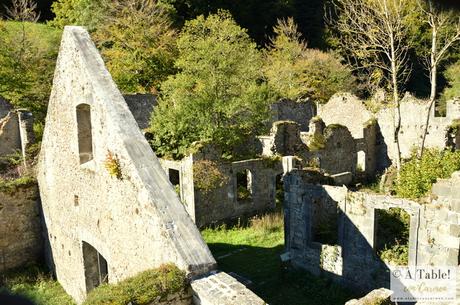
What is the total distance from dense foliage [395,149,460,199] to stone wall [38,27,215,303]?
864cm

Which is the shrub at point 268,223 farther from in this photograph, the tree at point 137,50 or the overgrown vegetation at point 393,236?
the tree at point 137,50

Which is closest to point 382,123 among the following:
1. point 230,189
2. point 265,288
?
point 230,189

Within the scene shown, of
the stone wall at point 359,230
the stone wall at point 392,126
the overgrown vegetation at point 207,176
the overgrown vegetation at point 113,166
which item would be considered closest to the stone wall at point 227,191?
the overgrown vegetation at point 207,176

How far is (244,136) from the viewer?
19094 millimetres

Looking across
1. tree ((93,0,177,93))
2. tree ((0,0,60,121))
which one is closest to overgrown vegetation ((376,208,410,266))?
tree ((0,0,60,121))

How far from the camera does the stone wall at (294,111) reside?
28.7 meters

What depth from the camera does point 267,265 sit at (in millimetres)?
12969

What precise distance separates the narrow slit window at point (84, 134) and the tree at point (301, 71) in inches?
1007

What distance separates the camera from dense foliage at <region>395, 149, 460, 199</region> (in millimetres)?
12656

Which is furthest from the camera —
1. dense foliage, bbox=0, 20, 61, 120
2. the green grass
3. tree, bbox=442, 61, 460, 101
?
tree, bbox=442, 61, 460, 101

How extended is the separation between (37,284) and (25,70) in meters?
15.9

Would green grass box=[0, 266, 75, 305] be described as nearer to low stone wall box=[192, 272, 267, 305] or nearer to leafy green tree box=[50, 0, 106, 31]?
low stone wall box=[192, 272, 267, 305]

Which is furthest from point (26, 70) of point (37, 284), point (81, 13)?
point (37, 284)

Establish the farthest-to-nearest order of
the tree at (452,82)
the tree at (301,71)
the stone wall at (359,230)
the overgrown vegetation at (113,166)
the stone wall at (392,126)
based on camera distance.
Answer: the tree at (452,82)
the tree at (301,71)
the stone wall at (392,126)
the stone wall at (359,230)
the overgrown vegetation at (113,166)
